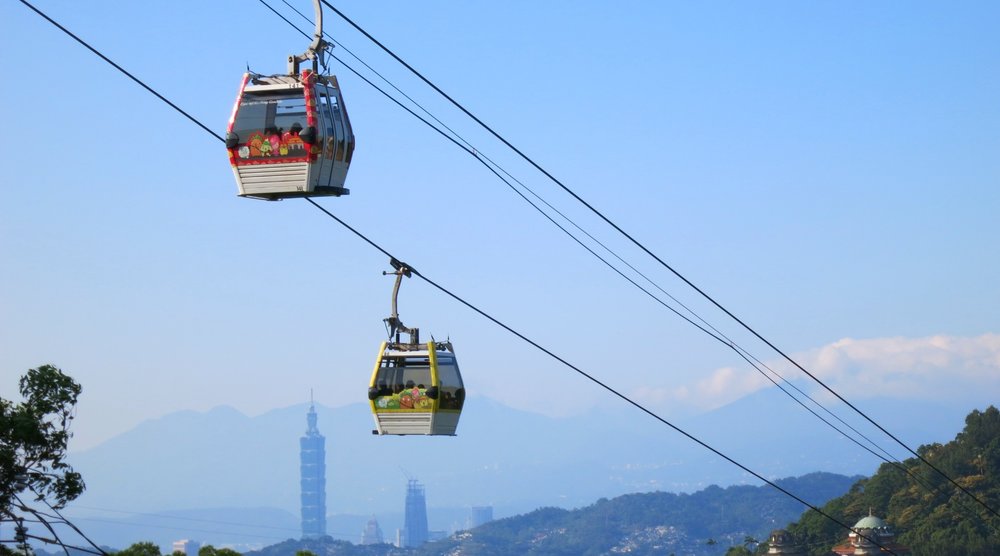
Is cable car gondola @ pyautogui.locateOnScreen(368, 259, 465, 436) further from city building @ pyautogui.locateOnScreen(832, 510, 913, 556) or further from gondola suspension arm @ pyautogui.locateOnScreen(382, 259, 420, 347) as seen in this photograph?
city building @ pyautogui.locateOnScreen(832, 510, 913, 556)

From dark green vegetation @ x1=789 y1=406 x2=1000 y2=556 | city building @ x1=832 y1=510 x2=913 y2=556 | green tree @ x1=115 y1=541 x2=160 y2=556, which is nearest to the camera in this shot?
green tree @ x1=115 y1=541 x2=160 y2=556

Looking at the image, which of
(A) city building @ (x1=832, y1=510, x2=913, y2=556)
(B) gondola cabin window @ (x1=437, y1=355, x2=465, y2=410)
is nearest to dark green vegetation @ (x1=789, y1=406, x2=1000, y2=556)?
(A) city building @ (x1=832, y1=510, x2=913, y2=556)

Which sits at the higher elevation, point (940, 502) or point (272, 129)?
point (940, 502)

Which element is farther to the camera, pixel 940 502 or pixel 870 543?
pixel 940 502

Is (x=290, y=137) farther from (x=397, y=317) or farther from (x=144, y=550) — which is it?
(x=144, y=550)

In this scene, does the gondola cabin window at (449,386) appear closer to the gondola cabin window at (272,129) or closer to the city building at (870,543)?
the gondola cabin window at (272,129)

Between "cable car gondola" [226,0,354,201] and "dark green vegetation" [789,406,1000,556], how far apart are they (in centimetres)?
14305

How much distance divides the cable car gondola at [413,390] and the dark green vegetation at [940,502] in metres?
136

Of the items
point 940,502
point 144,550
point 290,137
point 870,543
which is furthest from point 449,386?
point 940,502

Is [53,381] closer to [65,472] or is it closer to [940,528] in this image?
[65,472]

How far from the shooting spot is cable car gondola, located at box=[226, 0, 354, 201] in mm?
23047

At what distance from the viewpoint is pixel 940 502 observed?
172625 mm

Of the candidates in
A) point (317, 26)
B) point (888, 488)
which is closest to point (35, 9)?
point (317, 26)

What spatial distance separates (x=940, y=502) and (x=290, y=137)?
A: 159346mm
